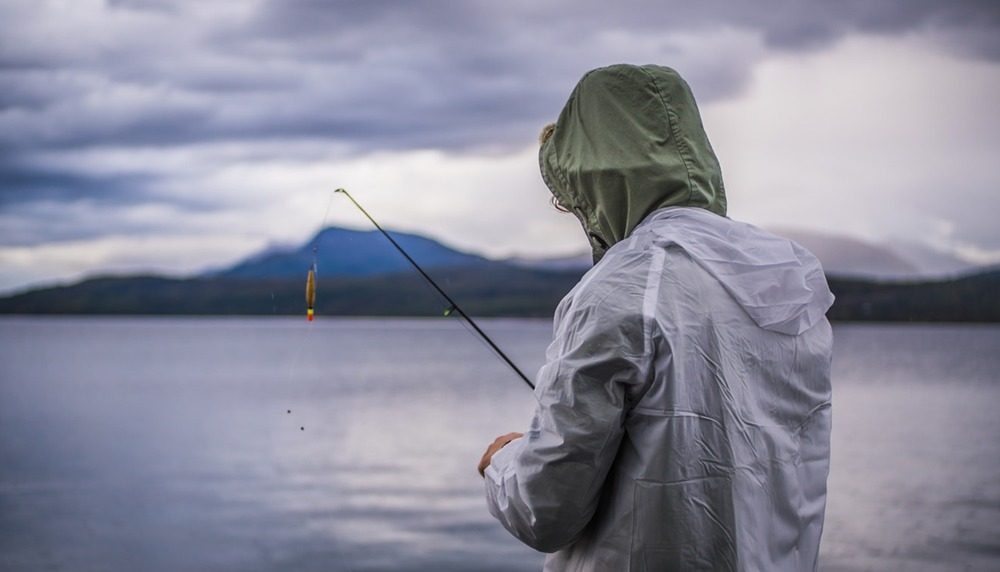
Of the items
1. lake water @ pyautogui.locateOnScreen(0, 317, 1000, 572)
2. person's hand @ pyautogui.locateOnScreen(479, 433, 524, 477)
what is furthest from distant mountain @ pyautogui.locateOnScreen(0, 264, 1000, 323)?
person's hand @ pyautogui.locateOnScreen(479, 433, 524, 477)

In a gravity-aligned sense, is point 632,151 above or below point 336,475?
above

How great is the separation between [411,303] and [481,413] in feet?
437

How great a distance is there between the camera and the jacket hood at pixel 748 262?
205cm

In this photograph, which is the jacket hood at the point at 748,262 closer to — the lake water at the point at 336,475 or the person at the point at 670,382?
the person at the point at 670,382

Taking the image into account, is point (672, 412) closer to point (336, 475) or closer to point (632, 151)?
point (632, 151)

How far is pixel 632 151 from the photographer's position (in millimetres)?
2199

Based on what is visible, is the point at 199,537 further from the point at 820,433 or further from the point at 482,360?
the point at 482,360

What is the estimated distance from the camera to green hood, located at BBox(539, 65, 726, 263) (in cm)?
219

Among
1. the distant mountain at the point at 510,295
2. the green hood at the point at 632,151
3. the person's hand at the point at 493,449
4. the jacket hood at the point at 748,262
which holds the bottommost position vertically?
the distant mountain at the point at 510,295

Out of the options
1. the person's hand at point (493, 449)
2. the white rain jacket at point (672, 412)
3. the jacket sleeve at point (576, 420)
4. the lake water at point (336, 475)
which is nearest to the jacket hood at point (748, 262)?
the white rain jacket at point (672, 412)

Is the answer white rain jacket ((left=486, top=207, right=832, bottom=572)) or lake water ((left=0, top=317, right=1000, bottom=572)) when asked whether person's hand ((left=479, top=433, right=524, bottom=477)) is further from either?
lake water ((left=0, top=317, right=1000, bottom=572))

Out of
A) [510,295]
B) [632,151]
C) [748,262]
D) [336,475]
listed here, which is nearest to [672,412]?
[748,262]

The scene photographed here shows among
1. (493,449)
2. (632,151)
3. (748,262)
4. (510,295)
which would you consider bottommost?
(510,295)

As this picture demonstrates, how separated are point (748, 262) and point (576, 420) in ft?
1.61
